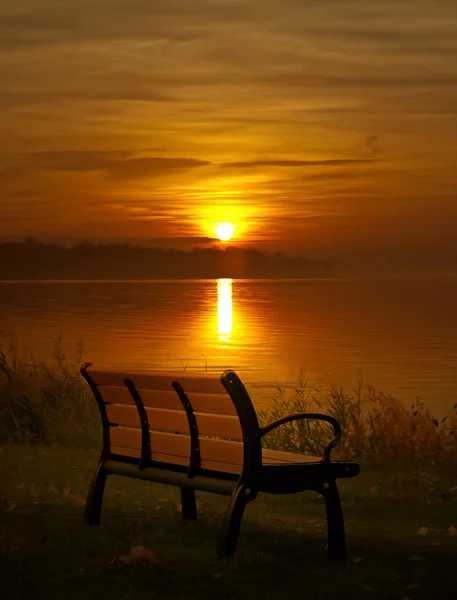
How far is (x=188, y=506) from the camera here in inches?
344

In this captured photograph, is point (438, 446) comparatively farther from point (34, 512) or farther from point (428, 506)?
point (34, 512)

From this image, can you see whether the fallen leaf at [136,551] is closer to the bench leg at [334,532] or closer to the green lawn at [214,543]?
the green lawn at [214,543]

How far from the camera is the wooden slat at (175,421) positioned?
7363 mm

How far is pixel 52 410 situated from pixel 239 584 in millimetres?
7783

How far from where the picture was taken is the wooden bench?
7203 millimetres

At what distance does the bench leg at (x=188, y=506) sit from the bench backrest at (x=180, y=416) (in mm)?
616

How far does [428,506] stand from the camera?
997cm

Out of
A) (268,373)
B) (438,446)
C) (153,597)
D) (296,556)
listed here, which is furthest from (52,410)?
(268,373)

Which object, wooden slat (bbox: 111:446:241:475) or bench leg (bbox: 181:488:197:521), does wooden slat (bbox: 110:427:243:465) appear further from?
bench leg (bbox: 181:488:197:521)

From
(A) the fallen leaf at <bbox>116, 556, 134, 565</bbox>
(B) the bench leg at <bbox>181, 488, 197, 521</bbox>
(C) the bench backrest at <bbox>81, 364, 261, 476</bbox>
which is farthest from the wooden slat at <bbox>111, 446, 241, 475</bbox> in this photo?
(A) the fallen leaf at <bbox>116, 556, 134, 565</bbox>

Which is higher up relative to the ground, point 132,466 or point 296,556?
point 132,466

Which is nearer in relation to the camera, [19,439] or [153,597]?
[153,597]

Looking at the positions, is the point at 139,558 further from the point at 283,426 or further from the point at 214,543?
the point at 283,426

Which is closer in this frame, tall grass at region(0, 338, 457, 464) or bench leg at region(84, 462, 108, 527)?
bench leg at region(84, 462, 108, 527)
